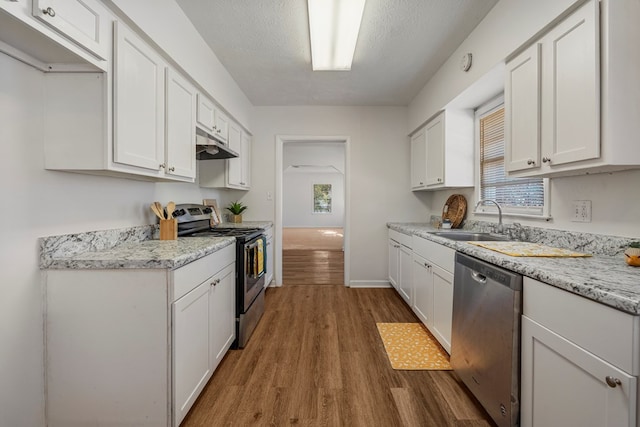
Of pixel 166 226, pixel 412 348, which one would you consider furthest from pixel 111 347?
pixel 412 348

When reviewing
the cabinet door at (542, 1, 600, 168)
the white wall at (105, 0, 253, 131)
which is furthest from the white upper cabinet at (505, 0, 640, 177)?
the white wall at (105, 0, 253, 131)

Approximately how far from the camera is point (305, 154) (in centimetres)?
727

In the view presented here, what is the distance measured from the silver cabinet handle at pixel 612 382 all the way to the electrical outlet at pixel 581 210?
41.5 inches

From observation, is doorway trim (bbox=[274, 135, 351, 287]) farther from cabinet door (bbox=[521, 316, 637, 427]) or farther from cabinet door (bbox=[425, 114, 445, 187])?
cabinet door (bbox=[521, 316, 637, 427])

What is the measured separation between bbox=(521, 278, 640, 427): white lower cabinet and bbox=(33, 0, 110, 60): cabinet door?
7.08 feet

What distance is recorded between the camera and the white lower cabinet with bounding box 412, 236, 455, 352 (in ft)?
6.69

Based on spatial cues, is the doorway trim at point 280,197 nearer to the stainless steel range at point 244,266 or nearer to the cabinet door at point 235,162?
the cabinet door at point 235,162

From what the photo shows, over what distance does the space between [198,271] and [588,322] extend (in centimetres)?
173

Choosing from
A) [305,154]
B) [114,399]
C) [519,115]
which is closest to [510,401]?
[519,115]

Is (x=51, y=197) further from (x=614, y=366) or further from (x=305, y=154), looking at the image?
(x=305, y=154)

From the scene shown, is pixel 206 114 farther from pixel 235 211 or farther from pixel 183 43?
pixel 235 211

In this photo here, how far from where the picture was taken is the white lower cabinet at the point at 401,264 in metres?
3.01

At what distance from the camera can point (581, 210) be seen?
1640 millimetres

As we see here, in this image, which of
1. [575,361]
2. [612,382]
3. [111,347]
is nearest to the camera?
[612,382]
